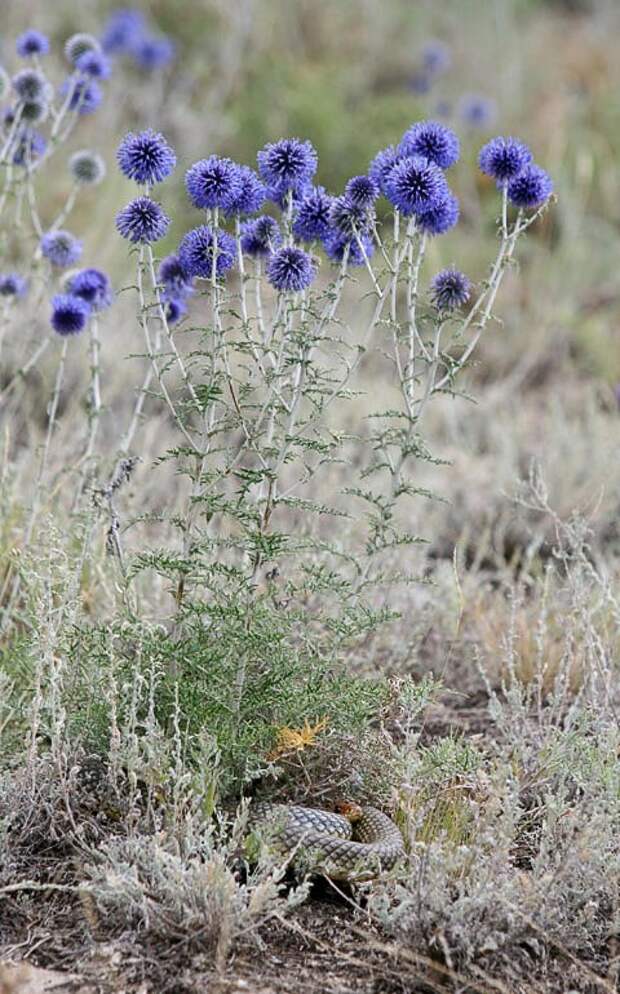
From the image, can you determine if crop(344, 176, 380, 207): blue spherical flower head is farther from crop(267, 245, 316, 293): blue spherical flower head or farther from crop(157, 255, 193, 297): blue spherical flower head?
crop(157, 255, 193, 297): blue spherical flower head

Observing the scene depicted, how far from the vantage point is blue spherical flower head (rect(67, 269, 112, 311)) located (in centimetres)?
404

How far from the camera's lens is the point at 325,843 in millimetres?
2959

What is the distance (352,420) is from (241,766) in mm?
4202

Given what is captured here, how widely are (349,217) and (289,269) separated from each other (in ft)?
0.74

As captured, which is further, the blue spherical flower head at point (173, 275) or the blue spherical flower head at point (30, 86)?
the blue spherical flower head at point (30, 86)

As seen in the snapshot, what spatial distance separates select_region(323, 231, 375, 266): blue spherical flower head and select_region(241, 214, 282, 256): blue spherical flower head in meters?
0.15

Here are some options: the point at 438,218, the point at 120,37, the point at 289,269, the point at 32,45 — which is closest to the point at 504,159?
the point at 438,218

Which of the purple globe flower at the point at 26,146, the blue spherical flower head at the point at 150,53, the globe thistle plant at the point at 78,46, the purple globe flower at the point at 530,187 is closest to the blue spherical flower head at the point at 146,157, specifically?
the purple globe flower at the point at 530,187

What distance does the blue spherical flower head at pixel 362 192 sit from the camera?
317 centimetres

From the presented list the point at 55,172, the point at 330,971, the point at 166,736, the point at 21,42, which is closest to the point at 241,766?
the point at 166,736

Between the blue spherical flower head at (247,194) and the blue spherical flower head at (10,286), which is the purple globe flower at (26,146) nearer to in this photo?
the blue spherical flower head at (10,286)

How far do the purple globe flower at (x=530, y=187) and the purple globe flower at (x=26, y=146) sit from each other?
191 cm

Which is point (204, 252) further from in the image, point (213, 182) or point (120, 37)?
point (120, 37)

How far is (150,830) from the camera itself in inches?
122
